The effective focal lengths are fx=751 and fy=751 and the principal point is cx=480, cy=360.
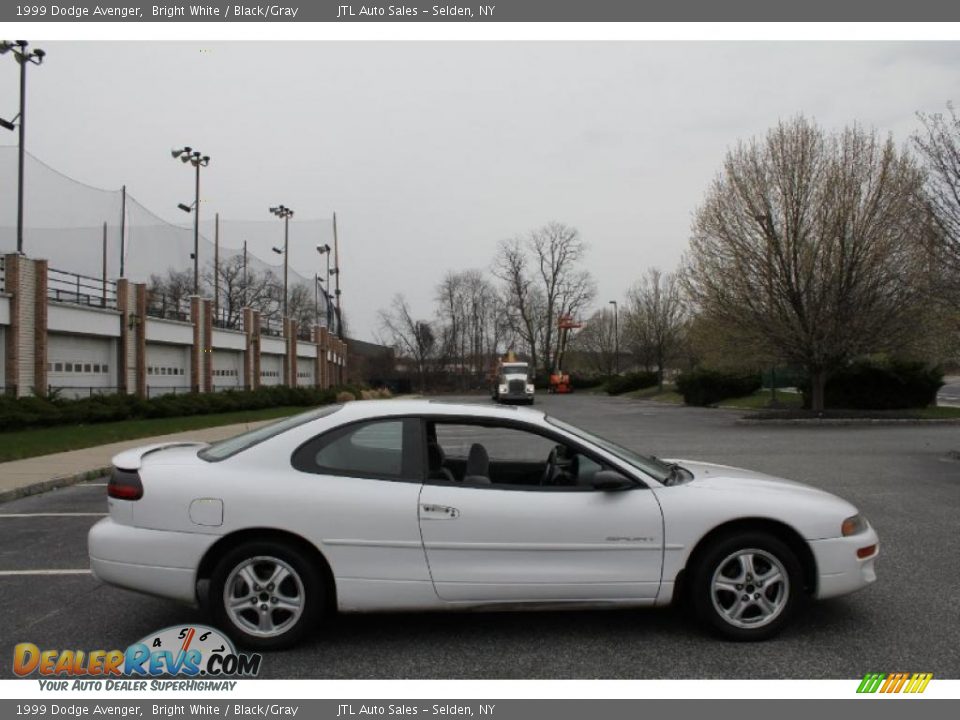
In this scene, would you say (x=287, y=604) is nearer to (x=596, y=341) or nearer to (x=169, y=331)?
(x=169, y=331)

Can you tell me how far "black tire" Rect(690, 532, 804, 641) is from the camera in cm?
429

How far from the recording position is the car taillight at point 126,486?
4359mm

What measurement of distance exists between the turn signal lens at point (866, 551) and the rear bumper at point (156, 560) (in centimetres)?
377

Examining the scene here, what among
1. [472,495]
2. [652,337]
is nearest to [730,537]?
[472,495]

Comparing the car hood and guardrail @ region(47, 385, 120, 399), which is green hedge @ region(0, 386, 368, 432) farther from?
the car hood

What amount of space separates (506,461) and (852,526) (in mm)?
2207

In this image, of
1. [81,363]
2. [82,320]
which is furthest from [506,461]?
[81,363]

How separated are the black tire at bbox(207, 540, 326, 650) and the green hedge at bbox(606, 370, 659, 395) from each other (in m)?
58.7

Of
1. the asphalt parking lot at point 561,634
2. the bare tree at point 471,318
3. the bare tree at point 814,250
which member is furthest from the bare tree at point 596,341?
the asphalt parking lot at point 561,634

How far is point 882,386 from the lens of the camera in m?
29.2

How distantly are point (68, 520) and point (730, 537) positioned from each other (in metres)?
7.52

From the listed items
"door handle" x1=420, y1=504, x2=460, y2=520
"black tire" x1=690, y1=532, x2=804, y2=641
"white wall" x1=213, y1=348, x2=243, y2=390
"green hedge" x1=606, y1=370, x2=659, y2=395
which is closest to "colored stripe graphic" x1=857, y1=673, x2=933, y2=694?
"black tire" x1=690, y1=532, x2=804, y2=641

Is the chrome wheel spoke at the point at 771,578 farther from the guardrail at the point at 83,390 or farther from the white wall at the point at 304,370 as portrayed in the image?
the white wall at the point at 304,370

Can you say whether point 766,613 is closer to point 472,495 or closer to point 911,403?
point 472,495
